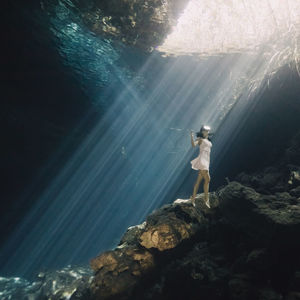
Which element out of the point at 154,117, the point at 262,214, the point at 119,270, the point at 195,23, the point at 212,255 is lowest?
the point at 119,270

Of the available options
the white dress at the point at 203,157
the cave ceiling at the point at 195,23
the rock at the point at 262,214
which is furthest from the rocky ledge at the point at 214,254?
the cave ceiling at the point at 195,23

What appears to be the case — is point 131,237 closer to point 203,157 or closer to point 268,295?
point 203,157

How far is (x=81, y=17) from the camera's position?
28.3 ft

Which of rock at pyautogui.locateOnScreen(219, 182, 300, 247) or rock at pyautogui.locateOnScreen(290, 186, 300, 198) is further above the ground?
rock at pyautogui.locateOnScreen(290, 186, 300, 198)

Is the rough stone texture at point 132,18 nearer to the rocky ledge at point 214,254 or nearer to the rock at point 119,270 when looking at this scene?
the rocky ledge at point 214,254

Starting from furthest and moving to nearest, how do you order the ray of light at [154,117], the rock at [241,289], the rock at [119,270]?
the ray of light at [154,117] < the rock at [119,270] < the rock at [241,289]

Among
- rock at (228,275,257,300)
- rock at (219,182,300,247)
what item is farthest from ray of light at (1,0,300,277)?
rock at (228,275,257,300)

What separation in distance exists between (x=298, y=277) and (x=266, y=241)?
1.09m

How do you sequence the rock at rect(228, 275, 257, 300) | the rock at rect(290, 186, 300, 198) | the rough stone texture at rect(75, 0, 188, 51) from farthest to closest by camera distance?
the rough stone texture at rect(75, 0, 188, 51) < the rock at rect(290, 186, 300, 198) < the rock at rect(228, 275, 257, 300)

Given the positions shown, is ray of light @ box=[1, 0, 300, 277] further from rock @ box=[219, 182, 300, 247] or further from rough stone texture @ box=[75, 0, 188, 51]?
rock @ box=[219, 182, 300, 247]

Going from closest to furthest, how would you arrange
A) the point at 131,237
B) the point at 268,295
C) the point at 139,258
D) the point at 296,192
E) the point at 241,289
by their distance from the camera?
1. the point at 268,295
2. the point at 241,289
3. the point at 139,258
4. the point at 296,192
5. the point at 131,237

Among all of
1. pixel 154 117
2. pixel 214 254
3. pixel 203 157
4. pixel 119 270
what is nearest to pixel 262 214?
pixel 214 254

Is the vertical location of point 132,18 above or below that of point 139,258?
above

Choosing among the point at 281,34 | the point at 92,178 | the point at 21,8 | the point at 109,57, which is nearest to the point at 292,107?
the point at 281,34
